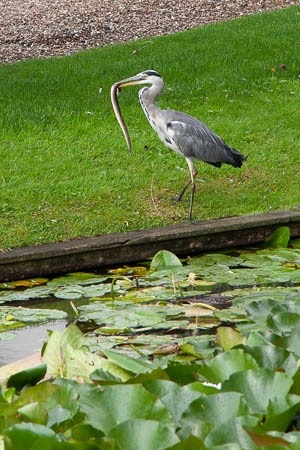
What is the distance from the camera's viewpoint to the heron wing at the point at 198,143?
9773mm

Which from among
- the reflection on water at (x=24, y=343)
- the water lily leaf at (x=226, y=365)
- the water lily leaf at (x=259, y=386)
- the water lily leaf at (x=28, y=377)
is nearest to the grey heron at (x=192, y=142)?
the reflection on water at (x=24, y=343)

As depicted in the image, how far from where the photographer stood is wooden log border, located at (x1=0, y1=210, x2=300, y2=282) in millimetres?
8289

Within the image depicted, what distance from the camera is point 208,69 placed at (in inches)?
515

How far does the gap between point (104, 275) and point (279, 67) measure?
5.74 metres

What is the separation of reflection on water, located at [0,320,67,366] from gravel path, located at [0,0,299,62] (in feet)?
25.5

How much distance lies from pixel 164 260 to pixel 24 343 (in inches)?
71.8

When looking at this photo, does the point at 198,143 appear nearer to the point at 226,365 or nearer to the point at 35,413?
the point at 226,365

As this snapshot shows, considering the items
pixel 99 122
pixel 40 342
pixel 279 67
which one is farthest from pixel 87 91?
pixel 40 342

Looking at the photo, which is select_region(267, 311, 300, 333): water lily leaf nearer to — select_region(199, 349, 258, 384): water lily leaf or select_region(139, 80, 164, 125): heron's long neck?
select_region(199, 349, 258, 384): water lily leaf

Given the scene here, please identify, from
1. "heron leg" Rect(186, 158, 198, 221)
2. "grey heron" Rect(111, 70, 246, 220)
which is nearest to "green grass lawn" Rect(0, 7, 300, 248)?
"heron leg" Rect(186, 158, 198, 221)

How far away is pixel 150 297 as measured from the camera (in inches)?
292

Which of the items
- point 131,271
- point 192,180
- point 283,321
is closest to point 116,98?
point 192,180

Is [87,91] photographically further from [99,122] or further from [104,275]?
[104,275]

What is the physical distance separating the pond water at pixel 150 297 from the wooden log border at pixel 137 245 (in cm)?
13
